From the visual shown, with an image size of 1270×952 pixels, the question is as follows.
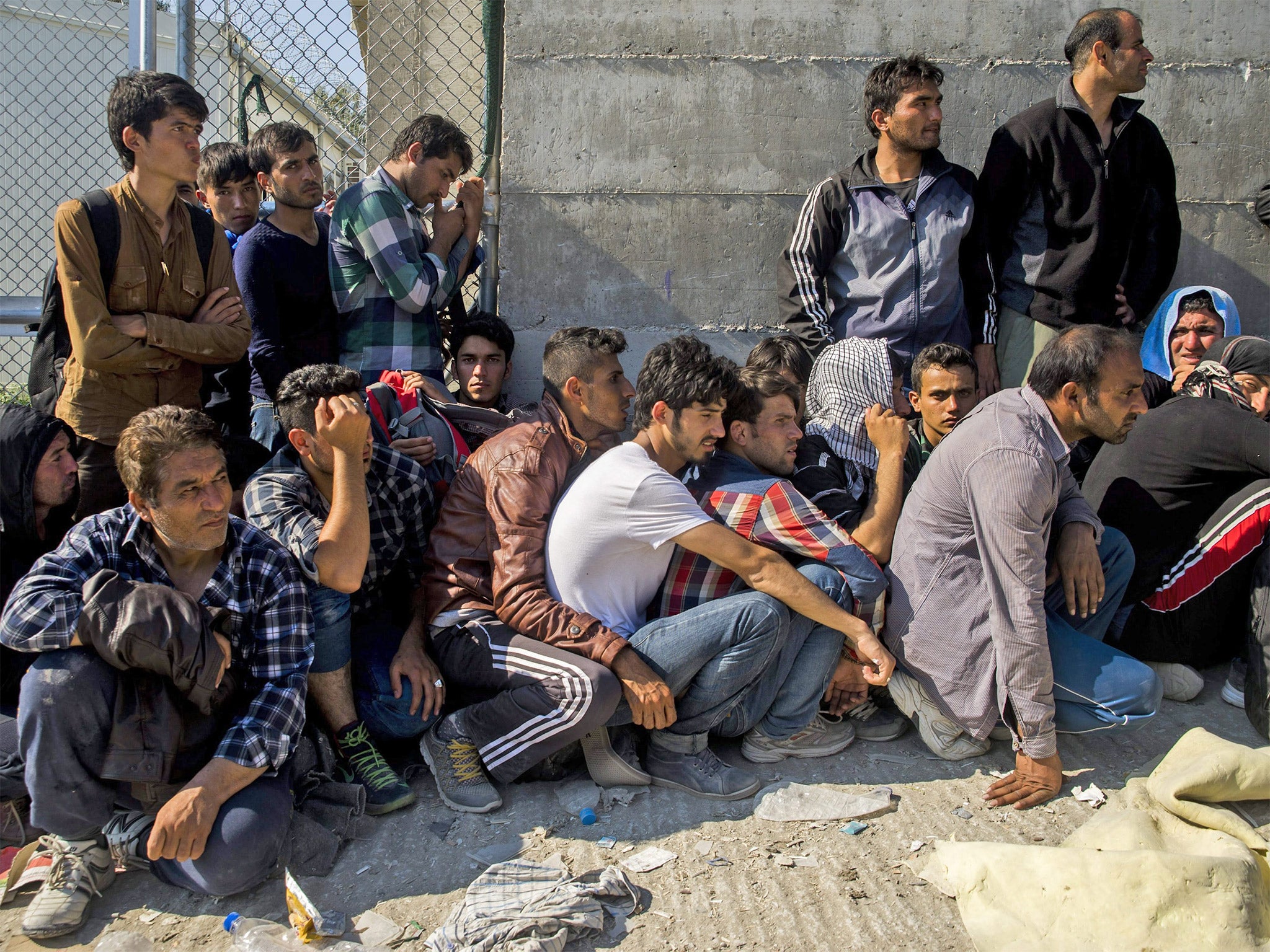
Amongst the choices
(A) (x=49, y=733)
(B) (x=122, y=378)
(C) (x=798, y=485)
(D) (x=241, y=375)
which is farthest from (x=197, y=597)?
(C) (x=798, y=485)

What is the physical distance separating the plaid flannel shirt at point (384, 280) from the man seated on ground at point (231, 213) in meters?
0.49

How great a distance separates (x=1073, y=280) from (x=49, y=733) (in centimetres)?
443

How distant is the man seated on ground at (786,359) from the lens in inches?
163

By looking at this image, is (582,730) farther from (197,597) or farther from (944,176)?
(944,176)

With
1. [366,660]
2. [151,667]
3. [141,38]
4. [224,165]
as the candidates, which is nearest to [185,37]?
[141,38]

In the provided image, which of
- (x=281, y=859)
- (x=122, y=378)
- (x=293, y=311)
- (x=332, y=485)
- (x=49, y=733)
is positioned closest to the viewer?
(x=49, y=733)

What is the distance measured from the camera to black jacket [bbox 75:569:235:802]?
2762 millimetres

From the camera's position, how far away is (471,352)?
4.50 meters

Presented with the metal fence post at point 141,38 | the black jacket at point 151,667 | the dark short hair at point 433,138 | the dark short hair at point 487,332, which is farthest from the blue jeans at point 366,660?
the metal fence post at point 141,38

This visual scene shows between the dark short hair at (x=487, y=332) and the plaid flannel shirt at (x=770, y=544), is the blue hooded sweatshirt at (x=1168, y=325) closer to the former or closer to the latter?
the plaid flannel shirt at (x=770, y=544)

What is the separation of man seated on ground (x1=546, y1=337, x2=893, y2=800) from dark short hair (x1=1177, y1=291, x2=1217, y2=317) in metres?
2.70

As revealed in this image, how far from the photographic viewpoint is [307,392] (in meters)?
3.43

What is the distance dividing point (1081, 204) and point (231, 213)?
13.3ft

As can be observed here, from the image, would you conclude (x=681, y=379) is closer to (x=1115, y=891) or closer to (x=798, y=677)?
(x=798, y=677)
